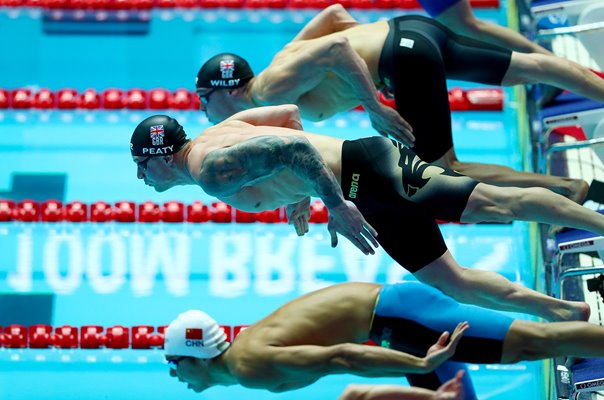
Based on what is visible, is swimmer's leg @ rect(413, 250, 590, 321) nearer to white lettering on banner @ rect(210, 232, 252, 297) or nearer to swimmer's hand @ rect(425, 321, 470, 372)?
swimmer's hand @ rect(425, 321, 470, 372)

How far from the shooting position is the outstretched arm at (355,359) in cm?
492

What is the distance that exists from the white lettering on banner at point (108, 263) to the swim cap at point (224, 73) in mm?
1623

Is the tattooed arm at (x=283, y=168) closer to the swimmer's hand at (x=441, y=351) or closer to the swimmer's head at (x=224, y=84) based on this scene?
the swimmer's hand at (x=441, y=351)

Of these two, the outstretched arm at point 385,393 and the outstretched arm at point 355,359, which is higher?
the outstretched arm at point 355,359

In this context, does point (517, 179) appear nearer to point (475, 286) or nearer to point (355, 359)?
point (475, 286)

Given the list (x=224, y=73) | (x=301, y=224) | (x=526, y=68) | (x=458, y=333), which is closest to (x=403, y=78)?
(x=526, y=68)

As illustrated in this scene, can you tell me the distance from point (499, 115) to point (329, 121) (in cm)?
112

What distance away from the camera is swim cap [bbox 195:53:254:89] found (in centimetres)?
637

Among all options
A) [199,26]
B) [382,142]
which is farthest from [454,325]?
[199,26]

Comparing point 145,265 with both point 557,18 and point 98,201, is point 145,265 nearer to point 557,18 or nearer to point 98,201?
point 98,201

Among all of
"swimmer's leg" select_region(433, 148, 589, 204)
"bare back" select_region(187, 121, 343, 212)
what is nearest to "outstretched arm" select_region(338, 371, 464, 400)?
"bare back" select_region(187, 121, 343, 212)

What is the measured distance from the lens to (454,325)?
5.26 m

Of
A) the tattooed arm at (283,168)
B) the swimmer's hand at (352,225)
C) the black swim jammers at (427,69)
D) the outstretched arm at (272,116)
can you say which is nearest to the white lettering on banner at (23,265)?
the outstretched arm at (272,116)

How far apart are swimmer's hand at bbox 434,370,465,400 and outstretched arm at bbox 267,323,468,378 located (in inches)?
3.3
